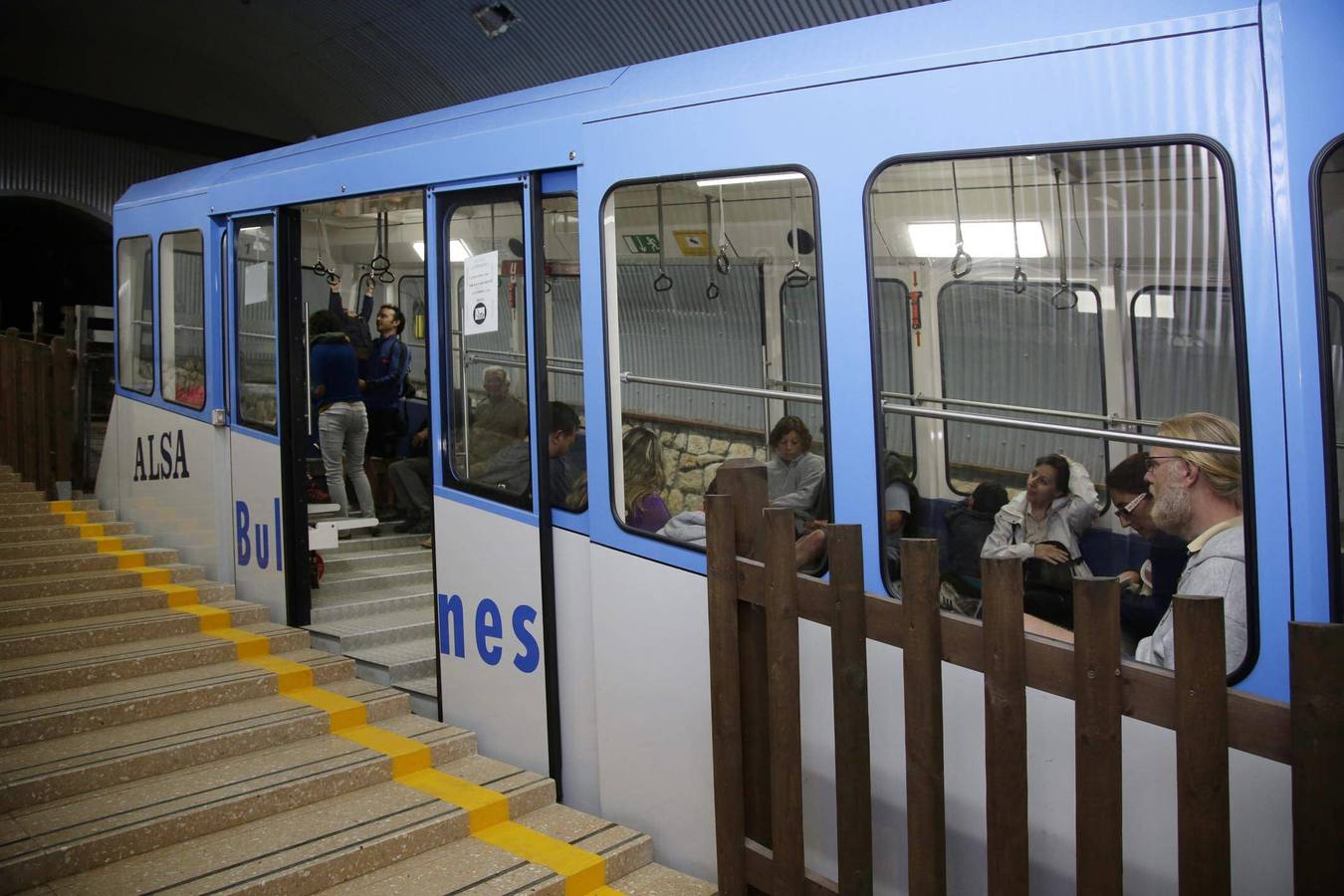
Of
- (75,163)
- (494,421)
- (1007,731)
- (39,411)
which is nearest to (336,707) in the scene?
(494,421)

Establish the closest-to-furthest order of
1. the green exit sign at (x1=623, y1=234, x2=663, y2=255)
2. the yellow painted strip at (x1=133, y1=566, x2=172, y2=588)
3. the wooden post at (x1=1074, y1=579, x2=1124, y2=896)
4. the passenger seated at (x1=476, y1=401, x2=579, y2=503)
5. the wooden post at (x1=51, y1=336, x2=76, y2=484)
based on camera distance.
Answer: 1. the wooden post at (x1=1074, y1=579, x2=1124, y2=896)
2. the green exit sign at (x1=623, y1=234, x2=663, y2=255)
3. the passenger seated at (x1=476, y1=401, x2=579, y2=503)
4. the yellow painted strip at (x1=133, y1=566, x2=172, y2=588)
5. the wooden post at (x1=51, y1=336, x2=76, y2=484)

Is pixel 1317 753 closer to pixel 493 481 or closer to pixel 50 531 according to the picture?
pixel 493 481

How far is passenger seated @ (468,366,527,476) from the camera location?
12.7 ft

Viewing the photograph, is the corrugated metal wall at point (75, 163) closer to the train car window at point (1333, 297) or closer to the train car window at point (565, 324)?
the train car window at point (565, 324)

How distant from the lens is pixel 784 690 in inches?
106

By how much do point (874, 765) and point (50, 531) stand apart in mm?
4810

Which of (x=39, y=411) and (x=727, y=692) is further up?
(x=39, y=411)

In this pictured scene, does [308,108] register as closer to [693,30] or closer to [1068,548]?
[693,30]

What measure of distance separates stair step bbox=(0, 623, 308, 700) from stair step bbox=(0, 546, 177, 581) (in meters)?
0.81

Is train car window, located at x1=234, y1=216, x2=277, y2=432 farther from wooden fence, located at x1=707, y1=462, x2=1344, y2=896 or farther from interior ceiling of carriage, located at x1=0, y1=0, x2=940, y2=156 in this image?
wooden fence, located at x1=707, y1=462, x2=1344, y2=896

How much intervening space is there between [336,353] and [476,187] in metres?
2.98

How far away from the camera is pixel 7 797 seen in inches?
132

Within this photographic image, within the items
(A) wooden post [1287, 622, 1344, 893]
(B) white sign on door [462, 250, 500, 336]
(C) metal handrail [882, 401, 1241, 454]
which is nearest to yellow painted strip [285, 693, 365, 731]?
(B) white sign on door [462, 250, 500, 336]

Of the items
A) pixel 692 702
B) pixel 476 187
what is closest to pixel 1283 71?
pixel 692 702
